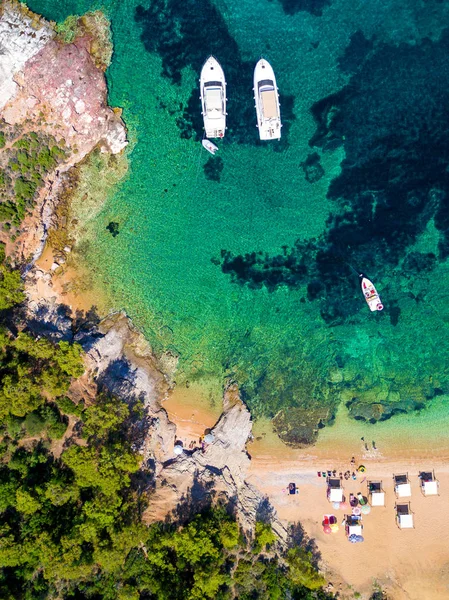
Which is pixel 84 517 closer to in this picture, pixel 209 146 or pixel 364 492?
pixel 364 492

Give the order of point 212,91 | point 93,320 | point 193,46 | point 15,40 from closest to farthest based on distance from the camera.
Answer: point 15,40 → point 212,91 → point 193,46 → point 93,320

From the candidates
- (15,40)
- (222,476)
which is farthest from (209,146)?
(222,476)

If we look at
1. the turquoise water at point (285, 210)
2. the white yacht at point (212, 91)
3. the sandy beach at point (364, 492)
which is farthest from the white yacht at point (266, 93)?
the sandy beach at point (364, 492)

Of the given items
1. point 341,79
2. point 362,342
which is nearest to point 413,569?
point 362,342

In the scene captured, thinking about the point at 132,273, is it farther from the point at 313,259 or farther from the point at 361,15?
the point at 361,15

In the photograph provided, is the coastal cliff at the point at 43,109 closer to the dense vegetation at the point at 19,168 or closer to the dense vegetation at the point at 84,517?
the dense vegetation at the point at 19,168
